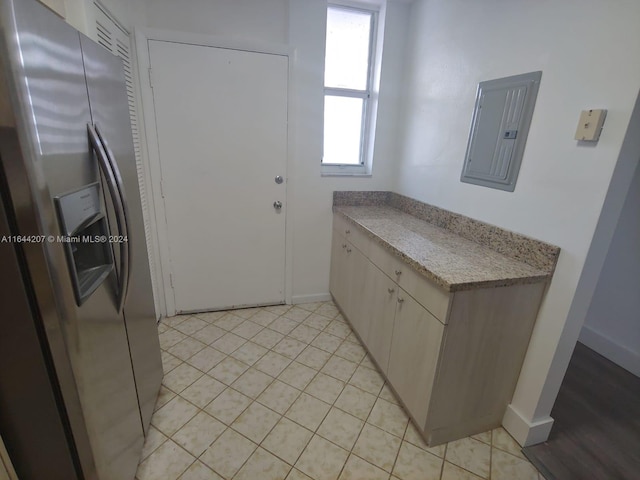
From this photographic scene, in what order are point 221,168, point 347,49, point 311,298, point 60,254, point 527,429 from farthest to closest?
1. point 311,298
2. point 347,49
3. point 221,168
4. point 527,429
5. point 60,254

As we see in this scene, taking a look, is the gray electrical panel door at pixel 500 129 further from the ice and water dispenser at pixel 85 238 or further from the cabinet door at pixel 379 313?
the ice and water dispenser at pixel 85 238

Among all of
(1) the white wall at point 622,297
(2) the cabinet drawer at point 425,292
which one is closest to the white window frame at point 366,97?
(2) the cabinet drawer at point 425,292

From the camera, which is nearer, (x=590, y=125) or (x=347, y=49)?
(x=590, y=125)

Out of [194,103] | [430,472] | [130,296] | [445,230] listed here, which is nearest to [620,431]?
[430,472]

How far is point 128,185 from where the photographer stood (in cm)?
134

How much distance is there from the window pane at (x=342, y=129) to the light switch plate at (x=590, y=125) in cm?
175

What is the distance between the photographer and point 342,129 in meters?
2.73

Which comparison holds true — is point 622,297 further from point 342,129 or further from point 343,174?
point 342,129

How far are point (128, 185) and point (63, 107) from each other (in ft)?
1.81

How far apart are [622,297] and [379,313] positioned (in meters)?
1.84

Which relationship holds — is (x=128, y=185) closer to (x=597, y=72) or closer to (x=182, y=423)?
(x=182, y=423)

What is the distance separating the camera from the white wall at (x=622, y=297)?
2.15 metres

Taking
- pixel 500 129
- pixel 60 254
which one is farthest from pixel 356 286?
pixel 60 254

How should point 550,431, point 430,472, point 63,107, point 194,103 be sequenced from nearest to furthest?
point 63,107, point 430,472, point 550,431, point 194,103
